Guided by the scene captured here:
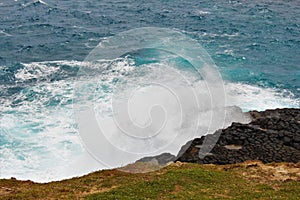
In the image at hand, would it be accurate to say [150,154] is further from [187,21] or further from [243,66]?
[187,21]

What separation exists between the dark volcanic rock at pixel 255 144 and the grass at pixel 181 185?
391 cm

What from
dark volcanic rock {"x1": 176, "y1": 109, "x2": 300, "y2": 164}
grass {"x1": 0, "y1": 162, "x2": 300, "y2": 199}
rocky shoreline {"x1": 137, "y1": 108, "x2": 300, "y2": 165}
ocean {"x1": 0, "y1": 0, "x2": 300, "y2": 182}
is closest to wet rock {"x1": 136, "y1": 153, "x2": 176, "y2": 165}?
rocky shoreline {"x1": 137, "y1": 108, "x2": 300, "y2": 165}

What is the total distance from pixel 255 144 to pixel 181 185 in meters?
12.9

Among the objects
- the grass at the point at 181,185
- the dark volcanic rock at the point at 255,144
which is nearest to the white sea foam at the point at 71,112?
the dark volcanic rock at the point at 255,144

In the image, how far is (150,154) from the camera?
41.6 meters

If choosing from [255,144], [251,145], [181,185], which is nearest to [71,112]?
[251,145]

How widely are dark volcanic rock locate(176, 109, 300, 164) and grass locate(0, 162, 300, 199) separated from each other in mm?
3914

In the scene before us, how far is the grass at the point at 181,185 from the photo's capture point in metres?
24.6

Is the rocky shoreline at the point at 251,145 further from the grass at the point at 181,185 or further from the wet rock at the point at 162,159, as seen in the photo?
the grass at the point at 181,185

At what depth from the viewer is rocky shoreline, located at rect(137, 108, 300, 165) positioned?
3459 centimetres

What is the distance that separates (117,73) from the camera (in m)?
61.2

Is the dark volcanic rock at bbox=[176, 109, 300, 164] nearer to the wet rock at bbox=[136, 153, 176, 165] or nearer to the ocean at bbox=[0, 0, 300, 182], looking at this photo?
the wet rock at bbox=[136, 153, 176, 165]

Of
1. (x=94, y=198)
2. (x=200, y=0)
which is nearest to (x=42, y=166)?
(x=94, y=198)

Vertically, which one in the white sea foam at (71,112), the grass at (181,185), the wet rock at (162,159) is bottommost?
the grass at (181,185)
